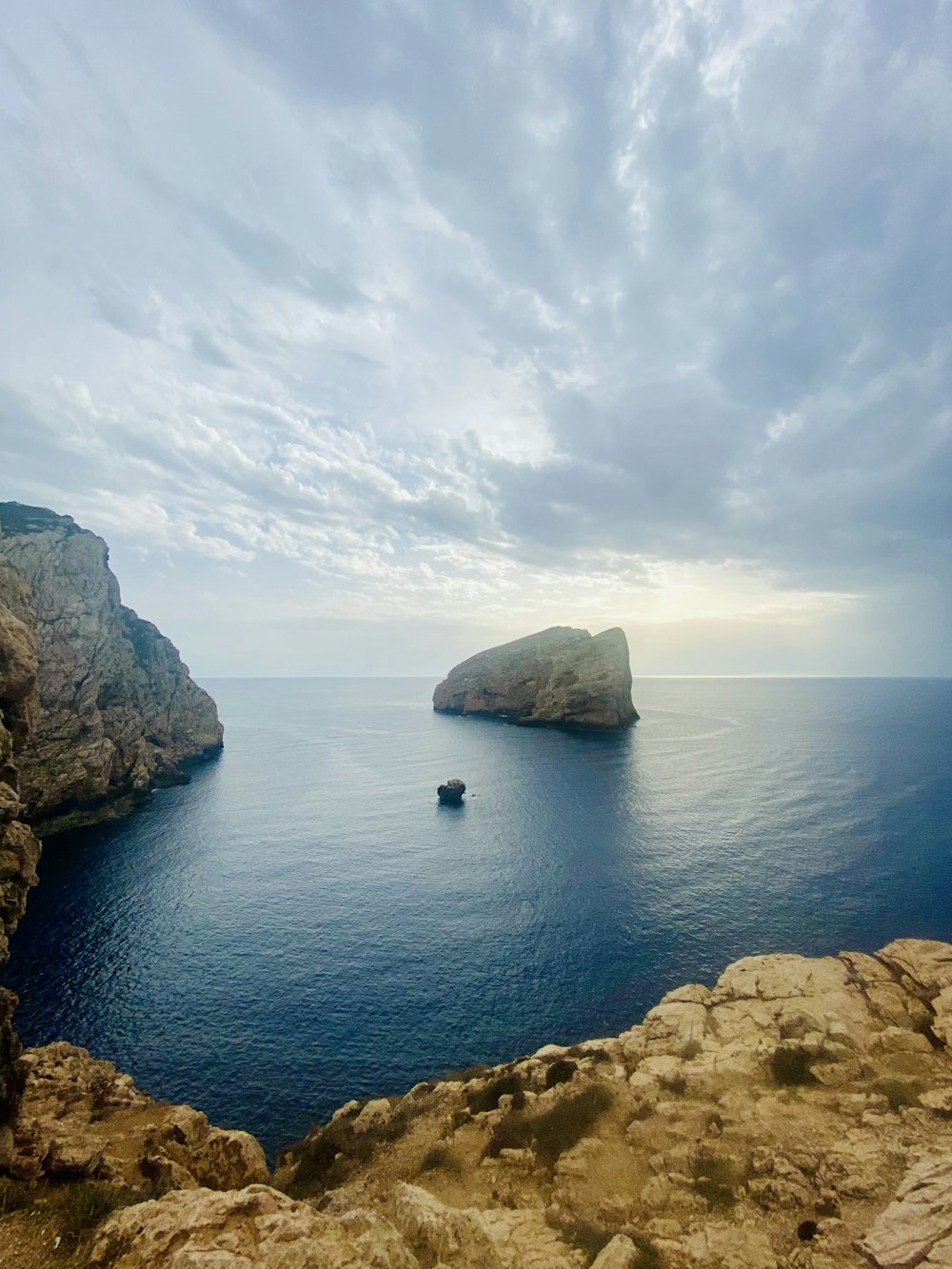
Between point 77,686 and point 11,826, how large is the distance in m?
78.4

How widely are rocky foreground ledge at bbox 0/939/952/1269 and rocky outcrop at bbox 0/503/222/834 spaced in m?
68.1

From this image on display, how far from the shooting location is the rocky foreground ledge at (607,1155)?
1738 cm

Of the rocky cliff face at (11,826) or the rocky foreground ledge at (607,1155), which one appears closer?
the rocky foreground ledge at (607,1155)

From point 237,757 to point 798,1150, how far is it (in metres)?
159

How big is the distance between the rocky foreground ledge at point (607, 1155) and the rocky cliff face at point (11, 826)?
290cm

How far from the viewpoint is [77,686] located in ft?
311

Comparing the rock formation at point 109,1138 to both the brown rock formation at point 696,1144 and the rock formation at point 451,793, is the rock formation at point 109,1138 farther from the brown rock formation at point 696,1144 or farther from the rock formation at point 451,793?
the rock formation at point 451,793

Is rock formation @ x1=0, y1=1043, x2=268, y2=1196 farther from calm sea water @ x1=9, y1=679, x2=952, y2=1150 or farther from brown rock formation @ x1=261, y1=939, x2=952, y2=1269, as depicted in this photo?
calm sea water @ x1=9, y1=679, x2=952, y2=1150

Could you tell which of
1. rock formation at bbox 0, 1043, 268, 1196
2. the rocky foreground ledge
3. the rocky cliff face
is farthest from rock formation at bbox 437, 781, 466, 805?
the rocky cliff face

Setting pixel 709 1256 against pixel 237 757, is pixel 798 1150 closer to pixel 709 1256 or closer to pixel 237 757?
pixel 709 1256

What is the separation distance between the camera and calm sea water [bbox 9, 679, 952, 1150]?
39.5m

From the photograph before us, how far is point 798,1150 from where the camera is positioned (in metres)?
24.6

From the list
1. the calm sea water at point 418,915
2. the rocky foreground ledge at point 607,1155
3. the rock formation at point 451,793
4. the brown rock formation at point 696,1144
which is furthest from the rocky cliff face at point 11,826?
the rock formation at point 451,793

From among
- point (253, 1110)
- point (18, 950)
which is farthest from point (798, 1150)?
point (18, 950)
